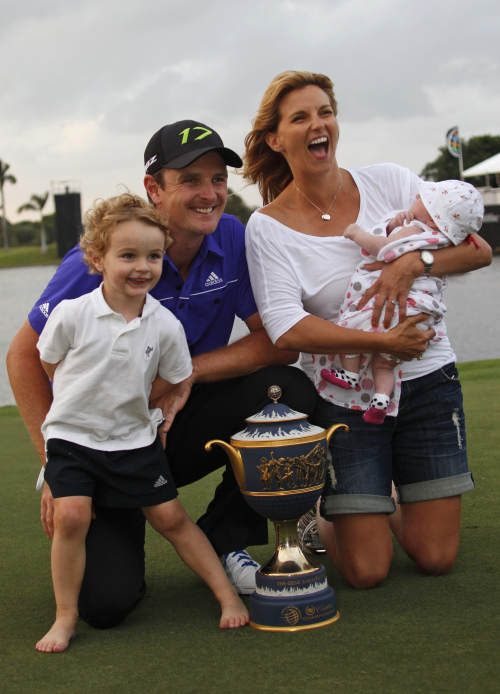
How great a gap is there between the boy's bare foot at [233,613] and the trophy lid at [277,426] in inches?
19.0

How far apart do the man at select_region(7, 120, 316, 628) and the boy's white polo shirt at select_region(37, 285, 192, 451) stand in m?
0.22

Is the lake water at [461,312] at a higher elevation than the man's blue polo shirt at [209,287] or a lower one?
lower

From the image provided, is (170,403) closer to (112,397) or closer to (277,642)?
(112,397)

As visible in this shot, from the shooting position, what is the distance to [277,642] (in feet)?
7.63

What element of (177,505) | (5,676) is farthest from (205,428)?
(5,676)

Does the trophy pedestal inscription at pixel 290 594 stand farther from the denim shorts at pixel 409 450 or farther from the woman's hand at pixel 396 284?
the woman's hand at pixel 396 284

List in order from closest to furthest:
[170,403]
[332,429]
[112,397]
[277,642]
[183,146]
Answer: [277,642], [112,397], [332,429], [170,403], [183,146]

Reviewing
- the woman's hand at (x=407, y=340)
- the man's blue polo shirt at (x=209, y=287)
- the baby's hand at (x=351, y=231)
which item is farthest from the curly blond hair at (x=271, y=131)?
the woman's hand at (x=407, y=340)

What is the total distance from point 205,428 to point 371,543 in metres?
0.71

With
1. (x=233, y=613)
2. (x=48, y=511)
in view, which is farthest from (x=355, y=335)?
(x=48, y=511)

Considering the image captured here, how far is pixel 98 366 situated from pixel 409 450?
1.16 m

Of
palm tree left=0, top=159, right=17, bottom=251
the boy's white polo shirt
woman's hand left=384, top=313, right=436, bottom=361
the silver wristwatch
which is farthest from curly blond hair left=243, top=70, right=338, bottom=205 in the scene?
palm tree left=0, top=159, right=17, bottom=251

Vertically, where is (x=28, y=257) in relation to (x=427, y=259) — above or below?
below

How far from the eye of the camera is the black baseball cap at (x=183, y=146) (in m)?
2.89
